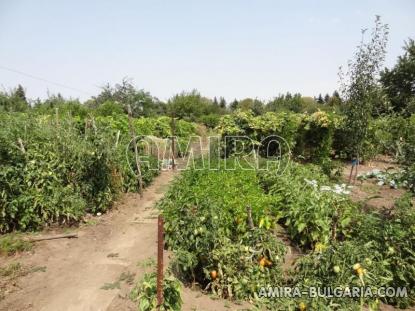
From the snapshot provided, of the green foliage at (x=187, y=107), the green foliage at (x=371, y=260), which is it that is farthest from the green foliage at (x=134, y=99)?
the green foliage at (x=371, y=260)

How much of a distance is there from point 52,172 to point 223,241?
418 centimetres

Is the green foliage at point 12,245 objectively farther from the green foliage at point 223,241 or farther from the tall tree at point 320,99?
the tall tree at point 320,99

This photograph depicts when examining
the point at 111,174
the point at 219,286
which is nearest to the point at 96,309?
the point at 219,286

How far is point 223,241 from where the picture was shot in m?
4.43

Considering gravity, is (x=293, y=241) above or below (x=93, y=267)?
above

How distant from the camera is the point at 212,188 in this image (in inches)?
239

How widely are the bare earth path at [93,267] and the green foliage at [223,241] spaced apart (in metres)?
0.33

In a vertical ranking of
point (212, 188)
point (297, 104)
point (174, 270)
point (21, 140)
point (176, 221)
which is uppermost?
point (297, 104)

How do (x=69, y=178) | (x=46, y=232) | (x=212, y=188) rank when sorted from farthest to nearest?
(x=69, y=178) → (x=46, y=232) → (x=212, y=188)

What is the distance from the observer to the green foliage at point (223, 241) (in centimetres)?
424

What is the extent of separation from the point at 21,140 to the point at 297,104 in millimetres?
34509

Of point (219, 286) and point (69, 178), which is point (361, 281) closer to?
point (219, 286)

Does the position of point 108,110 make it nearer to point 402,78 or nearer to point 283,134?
point 283,134

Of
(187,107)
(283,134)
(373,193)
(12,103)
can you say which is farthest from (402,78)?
(12,103)
